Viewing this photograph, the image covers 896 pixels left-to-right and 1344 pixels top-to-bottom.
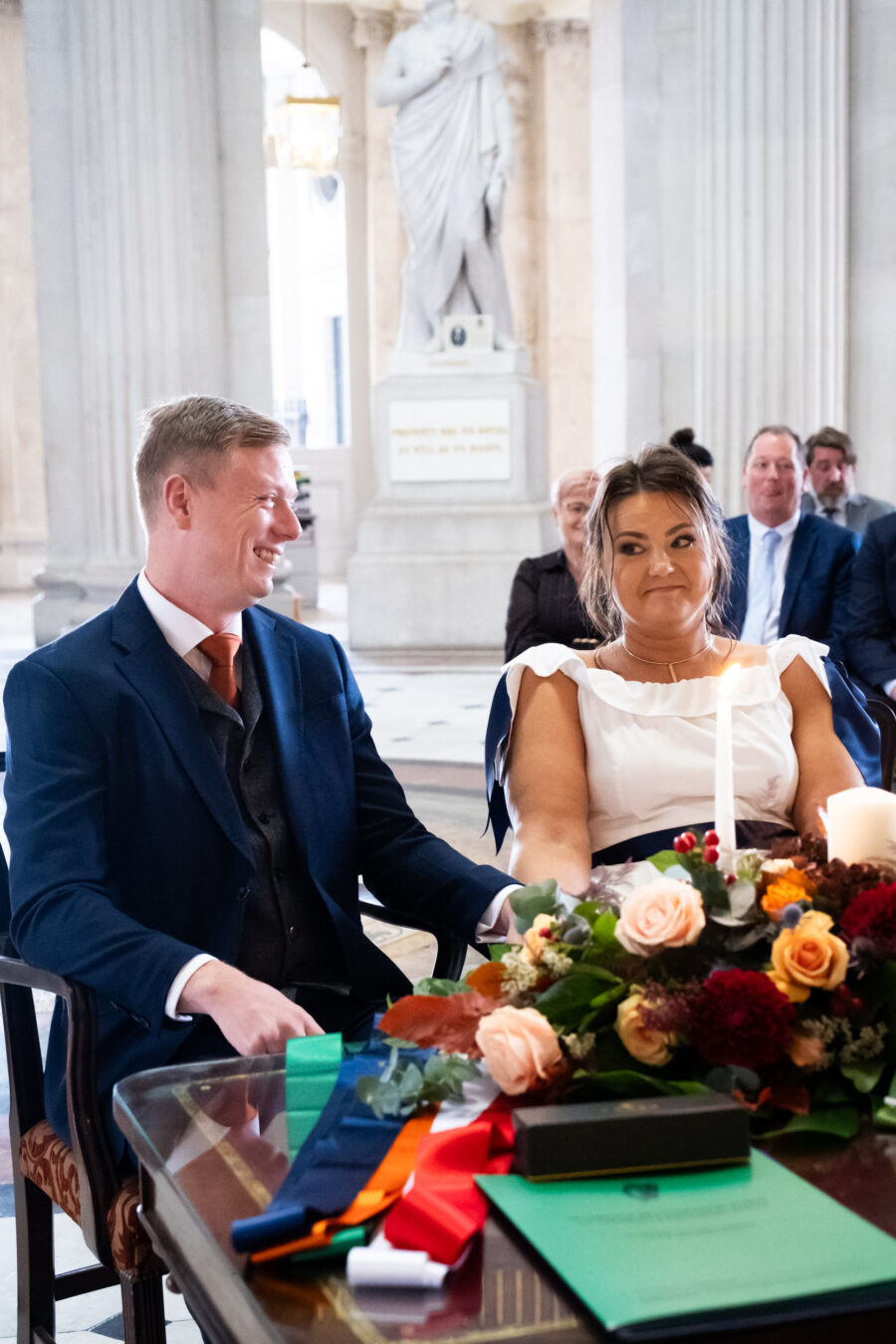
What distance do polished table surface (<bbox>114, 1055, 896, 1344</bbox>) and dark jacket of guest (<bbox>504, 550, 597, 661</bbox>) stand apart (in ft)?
12.6

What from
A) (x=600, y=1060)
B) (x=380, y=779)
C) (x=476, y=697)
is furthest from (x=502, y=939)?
(x=476, y=697)

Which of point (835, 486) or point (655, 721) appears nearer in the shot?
point (655, 721)

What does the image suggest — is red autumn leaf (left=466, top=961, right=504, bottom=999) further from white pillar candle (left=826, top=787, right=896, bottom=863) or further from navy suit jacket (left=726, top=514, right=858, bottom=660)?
navy suit jacket (left=726, top=514, right=858, bottom=660)

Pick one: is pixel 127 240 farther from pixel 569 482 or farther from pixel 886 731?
pixel 886 731

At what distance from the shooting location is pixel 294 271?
2069 cm

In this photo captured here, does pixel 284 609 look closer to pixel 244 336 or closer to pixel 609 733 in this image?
pixel 244 336

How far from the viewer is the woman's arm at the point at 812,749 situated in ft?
8.59

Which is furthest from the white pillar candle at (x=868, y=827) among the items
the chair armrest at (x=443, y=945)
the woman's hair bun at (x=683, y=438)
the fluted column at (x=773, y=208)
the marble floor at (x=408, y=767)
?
the fluted column at (x=773, y=208)

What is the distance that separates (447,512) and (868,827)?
9.83 m

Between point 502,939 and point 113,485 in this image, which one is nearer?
point 502,939

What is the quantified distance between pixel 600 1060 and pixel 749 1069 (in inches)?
5.1

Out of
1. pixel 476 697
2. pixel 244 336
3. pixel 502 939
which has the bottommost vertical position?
pixel 476 697

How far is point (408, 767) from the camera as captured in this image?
6.93 meters

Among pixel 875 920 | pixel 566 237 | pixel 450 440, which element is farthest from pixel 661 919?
pixel 566 237
